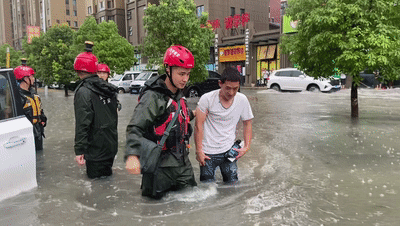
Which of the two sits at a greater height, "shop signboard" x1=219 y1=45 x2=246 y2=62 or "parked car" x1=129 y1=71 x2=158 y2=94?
"shop signboard" x1=219 y1=45 x2=246 y2=62

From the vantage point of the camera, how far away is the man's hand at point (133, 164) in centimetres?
309

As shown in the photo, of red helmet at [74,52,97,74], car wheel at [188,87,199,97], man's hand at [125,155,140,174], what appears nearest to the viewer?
man's hand at [125,155,140,174]

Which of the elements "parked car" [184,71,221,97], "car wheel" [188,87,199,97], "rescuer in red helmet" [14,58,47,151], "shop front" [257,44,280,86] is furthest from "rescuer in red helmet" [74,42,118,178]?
"shop front" [257,44,280,86]

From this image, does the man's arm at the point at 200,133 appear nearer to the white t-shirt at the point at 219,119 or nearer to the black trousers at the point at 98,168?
the white t-shirt at the point at 219,119

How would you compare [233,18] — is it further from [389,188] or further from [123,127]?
[389,188]

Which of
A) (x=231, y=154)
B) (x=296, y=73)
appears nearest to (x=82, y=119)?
(x=231, y=154)

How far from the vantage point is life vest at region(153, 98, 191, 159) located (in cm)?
357

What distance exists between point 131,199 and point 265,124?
278 inches

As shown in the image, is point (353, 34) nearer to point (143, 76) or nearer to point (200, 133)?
point (200, 133)

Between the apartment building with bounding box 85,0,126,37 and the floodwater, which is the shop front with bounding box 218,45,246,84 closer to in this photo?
the apartment building with bounding box 85,0,126,37

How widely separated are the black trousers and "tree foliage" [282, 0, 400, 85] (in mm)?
6558

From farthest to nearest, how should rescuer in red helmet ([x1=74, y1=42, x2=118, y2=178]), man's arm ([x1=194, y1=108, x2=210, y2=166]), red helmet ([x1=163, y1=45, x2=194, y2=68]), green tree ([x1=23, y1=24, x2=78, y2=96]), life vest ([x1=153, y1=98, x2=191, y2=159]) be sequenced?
green tree ([x1=23, y1=24, x2=78, y2=96]) < rescuer in red helmet ([x1=74, y1=42, x2=118, y2=178]) < man's arm ([x1=194, y1=108, x2=210, y2=166]) < life vest ([x1=153, y1=98, x2=191, y2=159]) < red helmet ([x1=163, y1=45, x2=194, y2=68])

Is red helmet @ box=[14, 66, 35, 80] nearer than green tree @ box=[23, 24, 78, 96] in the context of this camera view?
Yes

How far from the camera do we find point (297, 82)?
80.3 ft
